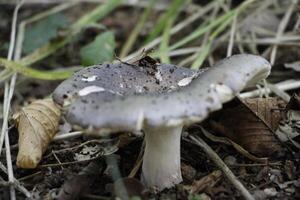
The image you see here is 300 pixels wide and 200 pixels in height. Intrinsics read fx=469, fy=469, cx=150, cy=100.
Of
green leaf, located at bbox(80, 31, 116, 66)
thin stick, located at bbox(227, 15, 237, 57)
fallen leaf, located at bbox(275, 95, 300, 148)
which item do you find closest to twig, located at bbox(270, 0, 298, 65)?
thin stick, located at bbox(227, 15, 237, 57)

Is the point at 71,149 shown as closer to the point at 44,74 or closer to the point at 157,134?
the point at 157,134

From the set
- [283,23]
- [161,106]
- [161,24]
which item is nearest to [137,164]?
[161,106]

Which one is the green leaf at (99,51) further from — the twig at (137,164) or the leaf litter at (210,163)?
the twig at (137,164)

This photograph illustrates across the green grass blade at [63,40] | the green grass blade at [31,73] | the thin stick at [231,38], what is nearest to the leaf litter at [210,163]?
the green grass blade at [31,73]

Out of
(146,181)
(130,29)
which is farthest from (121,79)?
(130,29)

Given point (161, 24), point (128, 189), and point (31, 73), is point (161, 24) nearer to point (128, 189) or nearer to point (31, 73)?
point (31, 73)

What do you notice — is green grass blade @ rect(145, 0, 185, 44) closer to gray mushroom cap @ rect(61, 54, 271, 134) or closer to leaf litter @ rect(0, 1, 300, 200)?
leaf litter @ rect(0, 1, 300, 200)

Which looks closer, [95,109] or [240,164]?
[95,109]
